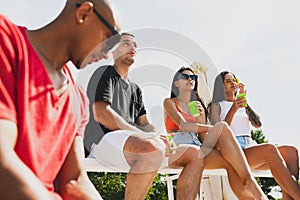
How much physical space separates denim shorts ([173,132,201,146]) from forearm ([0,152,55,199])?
2651mm

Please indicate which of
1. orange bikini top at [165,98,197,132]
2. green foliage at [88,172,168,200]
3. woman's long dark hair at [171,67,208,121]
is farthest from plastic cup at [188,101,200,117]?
green foliage at [88,172,168,200]

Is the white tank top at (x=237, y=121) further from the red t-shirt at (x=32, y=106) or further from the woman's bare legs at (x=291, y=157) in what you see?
the red t-shirt at (x=32, y=106)

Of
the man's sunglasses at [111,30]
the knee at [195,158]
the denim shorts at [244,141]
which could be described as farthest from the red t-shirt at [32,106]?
the denim shorts at [244,141]

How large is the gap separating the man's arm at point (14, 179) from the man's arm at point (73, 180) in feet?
1.44

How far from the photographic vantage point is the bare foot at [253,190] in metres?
3.33

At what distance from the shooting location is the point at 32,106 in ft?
3.67

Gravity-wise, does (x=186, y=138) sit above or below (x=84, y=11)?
below

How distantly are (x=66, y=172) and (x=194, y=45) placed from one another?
2756 mm

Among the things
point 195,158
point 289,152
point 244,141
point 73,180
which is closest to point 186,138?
point 195,158

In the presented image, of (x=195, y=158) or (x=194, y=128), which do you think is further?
(x=194, y=128)

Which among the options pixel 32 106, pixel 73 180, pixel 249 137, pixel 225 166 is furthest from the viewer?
pixel 249 137

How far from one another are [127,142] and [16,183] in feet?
7.12

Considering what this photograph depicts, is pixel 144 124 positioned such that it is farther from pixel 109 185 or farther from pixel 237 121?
pixel 109 185

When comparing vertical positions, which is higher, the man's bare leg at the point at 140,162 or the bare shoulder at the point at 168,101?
the bare shoulder at the point at 168,101
